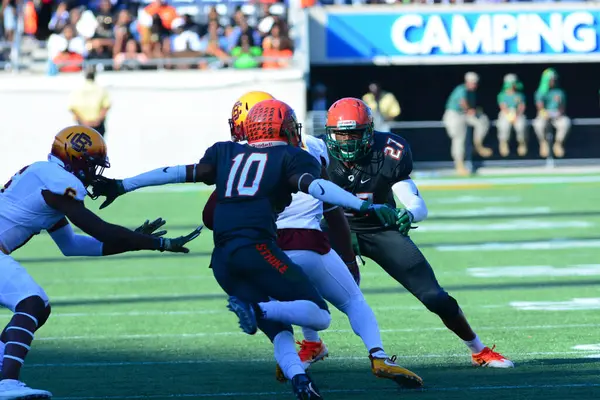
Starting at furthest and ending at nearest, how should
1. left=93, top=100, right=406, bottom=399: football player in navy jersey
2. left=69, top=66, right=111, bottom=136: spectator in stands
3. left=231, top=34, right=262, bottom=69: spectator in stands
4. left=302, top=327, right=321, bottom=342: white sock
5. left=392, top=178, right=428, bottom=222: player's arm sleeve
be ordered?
left=231, top=34, right=262, bottom=69: spectator in stands < left=69, top=66, right=111, bottom=136: spectator in stands < left=302, top=327, right=321, bottom=342: white sock < left=392, top=178, right=428, bottom=222: player's arm sleeve < left=93, top=100, right=406, bottom=399: football player in navy jersey

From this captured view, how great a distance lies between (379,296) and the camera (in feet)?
29.3

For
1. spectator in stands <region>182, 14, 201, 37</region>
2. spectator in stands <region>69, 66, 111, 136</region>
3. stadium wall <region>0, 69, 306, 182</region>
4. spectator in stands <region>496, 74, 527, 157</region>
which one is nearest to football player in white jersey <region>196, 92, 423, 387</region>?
spectator in stands <region>69, 66, 111, 136</region>

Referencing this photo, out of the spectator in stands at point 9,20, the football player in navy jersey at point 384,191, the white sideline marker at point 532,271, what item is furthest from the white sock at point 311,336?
the spectator in stands at point 9,20

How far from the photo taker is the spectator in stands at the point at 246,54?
19625 mm

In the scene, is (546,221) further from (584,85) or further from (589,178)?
(584,85)

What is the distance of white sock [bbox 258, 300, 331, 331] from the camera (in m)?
5.09

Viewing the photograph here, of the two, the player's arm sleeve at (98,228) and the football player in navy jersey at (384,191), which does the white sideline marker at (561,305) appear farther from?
the player's arm sleeve at (98,228)

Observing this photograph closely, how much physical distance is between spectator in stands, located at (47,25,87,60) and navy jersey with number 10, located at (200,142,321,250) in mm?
14976

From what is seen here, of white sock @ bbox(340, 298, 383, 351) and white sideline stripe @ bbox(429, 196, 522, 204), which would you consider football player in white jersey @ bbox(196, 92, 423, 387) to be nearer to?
white sock @ bbox(340, 298, 383, 351)

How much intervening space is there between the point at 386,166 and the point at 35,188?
186 centimetres

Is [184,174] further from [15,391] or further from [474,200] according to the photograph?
[474,200]

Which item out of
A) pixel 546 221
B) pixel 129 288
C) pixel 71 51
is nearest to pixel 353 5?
pixel 71 51

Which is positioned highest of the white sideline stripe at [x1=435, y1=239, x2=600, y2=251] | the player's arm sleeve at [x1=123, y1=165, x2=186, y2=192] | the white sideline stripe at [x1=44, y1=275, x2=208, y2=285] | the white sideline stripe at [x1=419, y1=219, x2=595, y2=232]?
the player's arm sleeve at [x1=123, y1=165, x2=186, y2=192]

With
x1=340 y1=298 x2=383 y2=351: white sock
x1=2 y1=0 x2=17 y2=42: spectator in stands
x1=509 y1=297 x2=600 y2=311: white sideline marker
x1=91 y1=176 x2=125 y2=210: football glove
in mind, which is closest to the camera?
x1=91 y1=176 x2=125 y2=210: football glove
